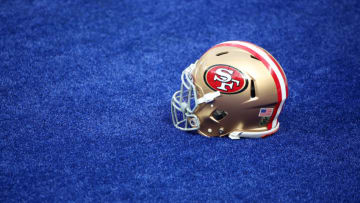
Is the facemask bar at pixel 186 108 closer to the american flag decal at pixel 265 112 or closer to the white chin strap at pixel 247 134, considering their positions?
the white chin strap at pixel 247 134

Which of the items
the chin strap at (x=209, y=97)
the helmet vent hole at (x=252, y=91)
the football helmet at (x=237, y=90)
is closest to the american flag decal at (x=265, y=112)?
the football helmet at (x=237, y=90)

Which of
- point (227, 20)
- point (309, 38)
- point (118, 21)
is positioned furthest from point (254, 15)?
point (118, 21)

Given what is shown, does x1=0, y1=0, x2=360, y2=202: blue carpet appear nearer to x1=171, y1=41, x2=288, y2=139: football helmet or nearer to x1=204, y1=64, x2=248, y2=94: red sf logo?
x1=171, y1=41, x2=288, y2=139: football helmet

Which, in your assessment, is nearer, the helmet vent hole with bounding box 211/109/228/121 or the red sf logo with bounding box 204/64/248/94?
the red sf logo with bounding box 204/64/248/94

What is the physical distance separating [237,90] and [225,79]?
0.09 metres

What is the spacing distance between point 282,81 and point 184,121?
75 centimetres

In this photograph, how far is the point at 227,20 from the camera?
425 centimetres

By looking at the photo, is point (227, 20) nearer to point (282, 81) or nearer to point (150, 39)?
point (150, 39)

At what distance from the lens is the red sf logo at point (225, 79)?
2623mm

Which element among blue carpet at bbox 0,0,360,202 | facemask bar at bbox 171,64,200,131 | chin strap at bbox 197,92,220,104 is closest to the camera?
blue carpet at bbox 0,0,360,202

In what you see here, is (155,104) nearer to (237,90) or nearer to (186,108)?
(186,108)

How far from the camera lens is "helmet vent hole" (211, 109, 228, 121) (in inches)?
109

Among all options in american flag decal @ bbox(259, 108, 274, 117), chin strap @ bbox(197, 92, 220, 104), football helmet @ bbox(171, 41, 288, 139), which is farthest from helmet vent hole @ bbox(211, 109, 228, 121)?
american flag decal @ bbox(259, 108, 274, 117)

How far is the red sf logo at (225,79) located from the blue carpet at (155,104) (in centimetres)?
39
